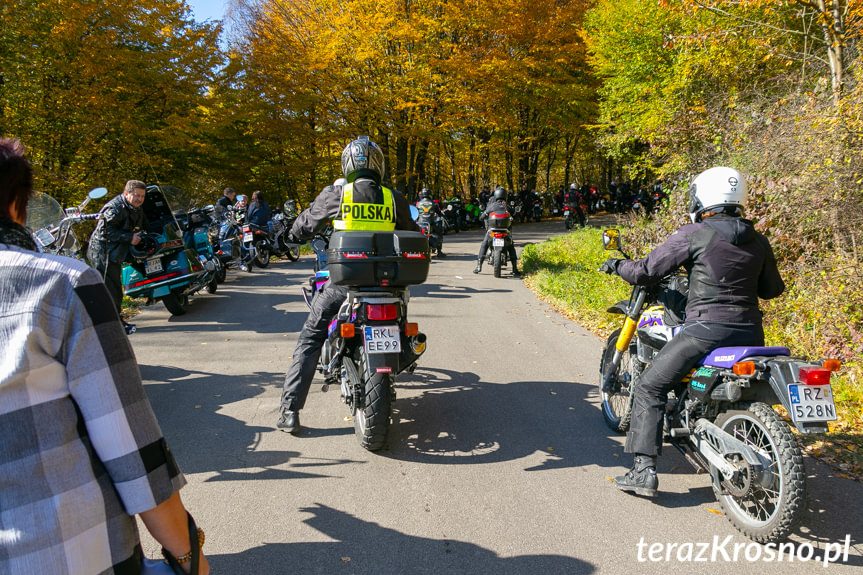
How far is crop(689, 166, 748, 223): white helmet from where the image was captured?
3303mm

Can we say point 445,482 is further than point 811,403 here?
Yes

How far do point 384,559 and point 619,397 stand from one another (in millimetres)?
2473

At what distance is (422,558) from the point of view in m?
2.87

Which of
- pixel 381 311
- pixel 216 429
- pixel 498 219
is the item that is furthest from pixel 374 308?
pixel 498 219

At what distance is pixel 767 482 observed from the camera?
9.48 feet

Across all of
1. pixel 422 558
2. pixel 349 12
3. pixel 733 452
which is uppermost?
pixel 349 12

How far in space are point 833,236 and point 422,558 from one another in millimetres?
6479

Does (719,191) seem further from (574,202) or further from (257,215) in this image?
(574,202)

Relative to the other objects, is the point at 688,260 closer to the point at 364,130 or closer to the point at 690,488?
the point at 690,488

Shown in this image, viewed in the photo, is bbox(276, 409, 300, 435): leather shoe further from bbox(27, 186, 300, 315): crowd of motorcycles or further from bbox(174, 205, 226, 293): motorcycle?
bbox(174, 205, 226, 293): motorcycle

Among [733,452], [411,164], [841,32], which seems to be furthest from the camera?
[411,164]

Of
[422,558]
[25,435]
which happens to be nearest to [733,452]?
[422,558]

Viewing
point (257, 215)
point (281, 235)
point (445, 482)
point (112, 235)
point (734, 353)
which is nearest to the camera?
point (734, 353)

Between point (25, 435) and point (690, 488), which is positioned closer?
point (25, 435)
